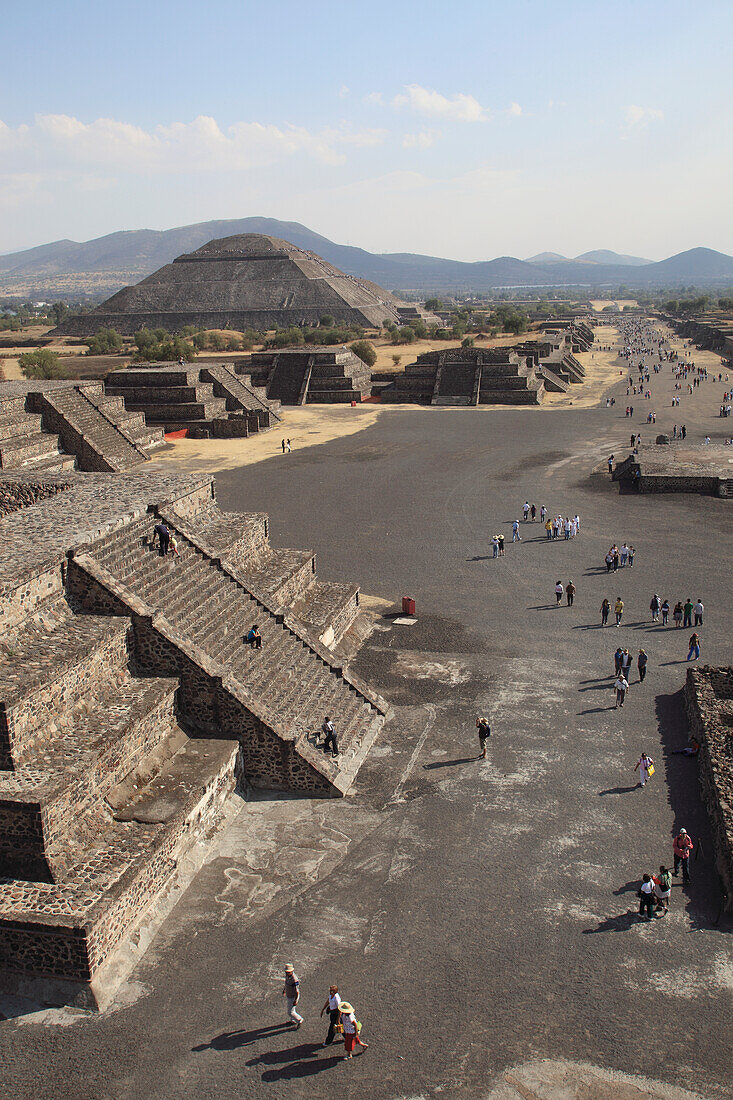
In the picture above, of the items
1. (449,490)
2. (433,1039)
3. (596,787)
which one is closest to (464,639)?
(596,787)

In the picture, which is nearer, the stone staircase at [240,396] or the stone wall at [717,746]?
the stone wall at [717,746]

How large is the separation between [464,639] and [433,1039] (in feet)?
33.8

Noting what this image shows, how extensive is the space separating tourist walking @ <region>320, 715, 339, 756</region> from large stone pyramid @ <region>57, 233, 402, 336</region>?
306 feet

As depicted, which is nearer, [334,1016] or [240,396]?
[334,1016]

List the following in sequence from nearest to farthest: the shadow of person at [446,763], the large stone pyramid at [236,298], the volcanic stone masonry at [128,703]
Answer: the volcanic stone masonry at [128,703] → the shadow of person at [446,763] → the large stone pyramid at [236,298]

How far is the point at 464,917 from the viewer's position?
948cm

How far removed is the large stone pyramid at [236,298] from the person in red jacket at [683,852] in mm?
96337

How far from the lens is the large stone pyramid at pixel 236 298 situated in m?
102

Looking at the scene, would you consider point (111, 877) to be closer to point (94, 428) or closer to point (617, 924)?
point (617, 924)

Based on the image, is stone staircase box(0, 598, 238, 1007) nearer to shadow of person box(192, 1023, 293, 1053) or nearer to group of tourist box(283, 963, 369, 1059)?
shadow of person box(192, 1023, 293, 1053)

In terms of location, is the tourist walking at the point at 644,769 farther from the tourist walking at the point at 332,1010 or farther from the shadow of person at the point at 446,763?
the tourist walking at the point at 332,1010

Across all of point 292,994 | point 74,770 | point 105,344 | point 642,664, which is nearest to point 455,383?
point 642,664

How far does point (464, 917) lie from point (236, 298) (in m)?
105

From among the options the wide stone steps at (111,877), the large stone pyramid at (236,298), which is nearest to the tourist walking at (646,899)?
the wide stone steps at (111,877)
